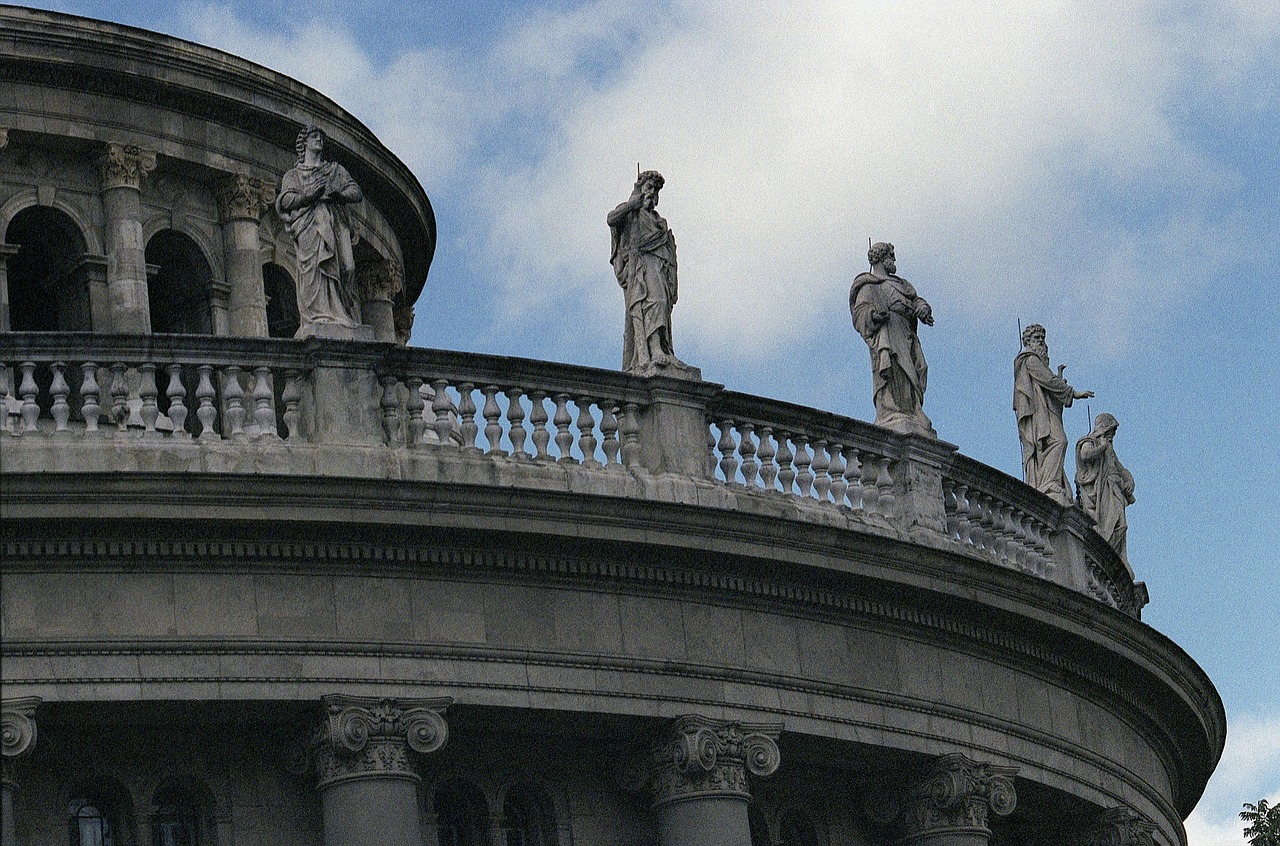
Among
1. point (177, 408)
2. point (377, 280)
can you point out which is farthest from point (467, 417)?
point (377, 280)

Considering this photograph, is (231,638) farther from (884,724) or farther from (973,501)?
(973,501)

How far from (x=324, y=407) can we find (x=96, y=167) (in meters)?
12.0

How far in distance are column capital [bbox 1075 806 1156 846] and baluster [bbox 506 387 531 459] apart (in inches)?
402

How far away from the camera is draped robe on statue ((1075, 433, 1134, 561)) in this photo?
42.8 meters

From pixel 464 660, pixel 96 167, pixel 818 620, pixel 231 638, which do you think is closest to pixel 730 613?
pixel 818 620

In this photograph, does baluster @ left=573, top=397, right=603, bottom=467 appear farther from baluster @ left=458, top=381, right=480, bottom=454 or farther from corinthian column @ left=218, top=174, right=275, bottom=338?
corinthian column @ left=218, top=174, right=275, bottom=338

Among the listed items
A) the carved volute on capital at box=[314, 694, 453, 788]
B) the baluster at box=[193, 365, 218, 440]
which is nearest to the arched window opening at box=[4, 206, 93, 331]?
the baluster at box=[193, 365, 218, 440]

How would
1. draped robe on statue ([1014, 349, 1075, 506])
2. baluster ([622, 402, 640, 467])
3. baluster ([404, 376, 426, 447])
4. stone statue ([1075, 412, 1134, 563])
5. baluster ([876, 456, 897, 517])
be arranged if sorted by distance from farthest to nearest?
1. stone statue ([1075, 412, 1134, 563])
2. draped robe on statue ([1014, 349, 1075, 506])
3. baluster ([876, 456, 897, 517])
4. baluster ([622, 402, 640, 467])
5. baluster ([404, 376, 426, 447])

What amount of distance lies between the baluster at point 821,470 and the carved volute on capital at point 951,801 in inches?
134

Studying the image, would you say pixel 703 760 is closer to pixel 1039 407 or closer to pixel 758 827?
pixel 758 827

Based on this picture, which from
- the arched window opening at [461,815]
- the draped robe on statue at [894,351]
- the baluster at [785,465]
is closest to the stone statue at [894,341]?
the draped robe on statue at [894,351]

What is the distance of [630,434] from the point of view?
116ft

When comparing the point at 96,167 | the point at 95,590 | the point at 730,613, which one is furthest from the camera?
the point at 96,167

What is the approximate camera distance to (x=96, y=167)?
1741 inches
